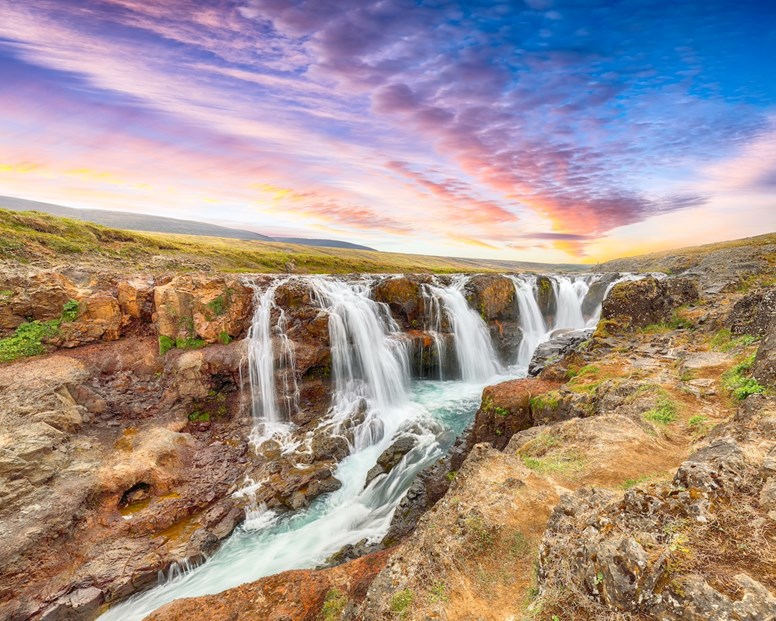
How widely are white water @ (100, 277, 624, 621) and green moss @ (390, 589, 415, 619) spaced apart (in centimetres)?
631

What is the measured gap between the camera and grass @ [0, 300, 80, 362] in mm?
13805

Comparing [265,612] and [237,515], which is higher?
[265,612]

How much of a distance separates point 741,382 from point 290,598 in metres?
11.2

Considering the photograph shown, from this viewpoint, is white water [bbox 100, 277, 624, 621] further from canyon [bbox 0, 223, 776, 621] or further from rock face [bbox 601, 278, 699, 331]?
rock face [bbox 601, 278, 699, 331]

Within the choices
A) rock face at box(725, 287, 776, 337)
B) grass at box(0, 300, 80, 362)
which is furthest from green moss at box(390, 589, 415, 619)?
grass at box(0, 300, 80, 362)

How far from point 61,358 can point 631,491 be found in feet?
66.0

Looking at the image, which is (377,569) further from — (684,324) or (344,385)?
(684,324)

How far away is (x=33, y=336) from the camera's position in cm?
1446

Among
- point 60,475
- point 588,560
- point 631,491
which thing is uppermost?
point 631,491

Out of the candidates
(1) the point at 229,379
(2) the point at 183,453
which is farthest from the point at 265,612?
(1) the point at 229,379

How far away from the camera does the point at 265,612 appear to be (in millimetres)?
6379

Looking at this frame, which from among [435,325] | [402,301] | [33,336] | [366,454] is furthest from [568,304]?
[33,336]

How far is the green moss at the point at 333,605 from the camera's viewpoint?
19.1 feet

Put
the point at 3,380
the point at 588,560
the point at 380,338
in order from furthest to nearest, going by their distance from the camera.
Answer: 1. the point at 380,338
2. the point at 3,380
3. the point at 588,560
